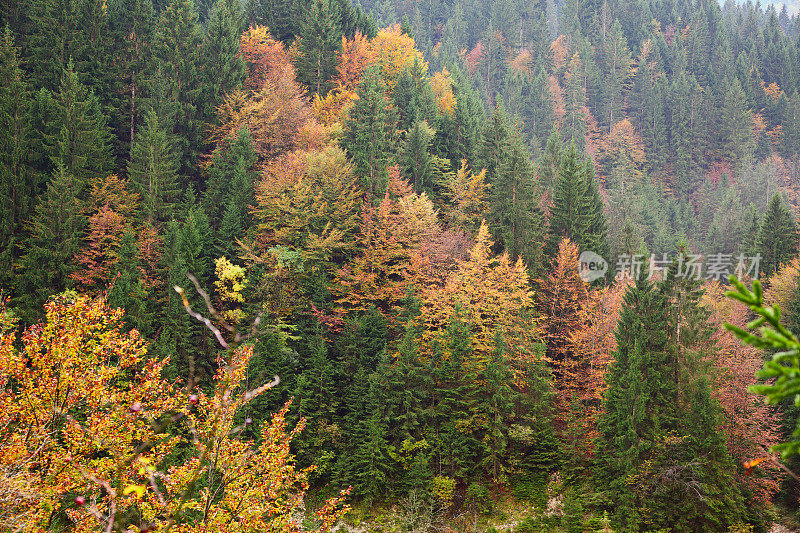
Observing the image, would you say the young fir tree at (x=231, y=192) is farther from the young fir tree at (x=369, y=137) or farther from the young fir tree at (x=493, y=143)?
the young fir tree at (x=493, y=143)

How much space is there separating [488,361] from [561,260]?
940 centimetres

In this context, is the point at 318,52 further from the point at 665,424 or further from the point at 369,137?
the point at 665,424

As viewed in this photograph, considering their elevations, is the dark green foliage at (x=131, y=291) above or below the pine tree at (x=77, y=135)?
below

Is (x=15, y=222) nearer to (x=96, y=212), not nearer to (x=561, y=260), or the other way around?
(x=96, y=212)

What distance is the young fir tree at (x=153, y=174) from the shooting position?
35000 millimetres

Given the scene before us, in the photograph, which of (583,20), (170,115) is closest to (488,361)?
(170,115)

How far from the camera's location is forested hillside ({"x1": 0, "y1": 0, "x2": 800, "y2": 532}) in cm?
2409

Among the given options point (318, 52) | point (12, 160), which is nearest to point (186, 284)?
point (12, 160)

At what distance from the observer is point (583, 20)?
111250mm

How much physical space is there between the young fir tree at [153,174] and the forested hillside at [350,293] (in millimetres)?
186

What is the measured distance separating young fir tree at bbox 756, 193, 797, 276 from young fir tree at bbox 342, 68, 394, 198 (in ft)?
102

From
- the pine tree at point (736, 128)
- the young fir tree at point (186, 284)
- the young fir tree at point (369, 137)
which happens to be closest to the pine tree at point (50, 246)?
the young fir tree at point (186, 284)

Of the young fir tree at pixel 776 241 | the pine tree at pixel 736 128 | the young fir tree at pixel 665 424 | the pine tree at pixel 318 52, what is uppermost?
the pine tree at pixel 736 128

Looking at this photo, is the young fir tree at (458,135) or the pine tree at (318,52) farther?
the pine tree at (318,52)
